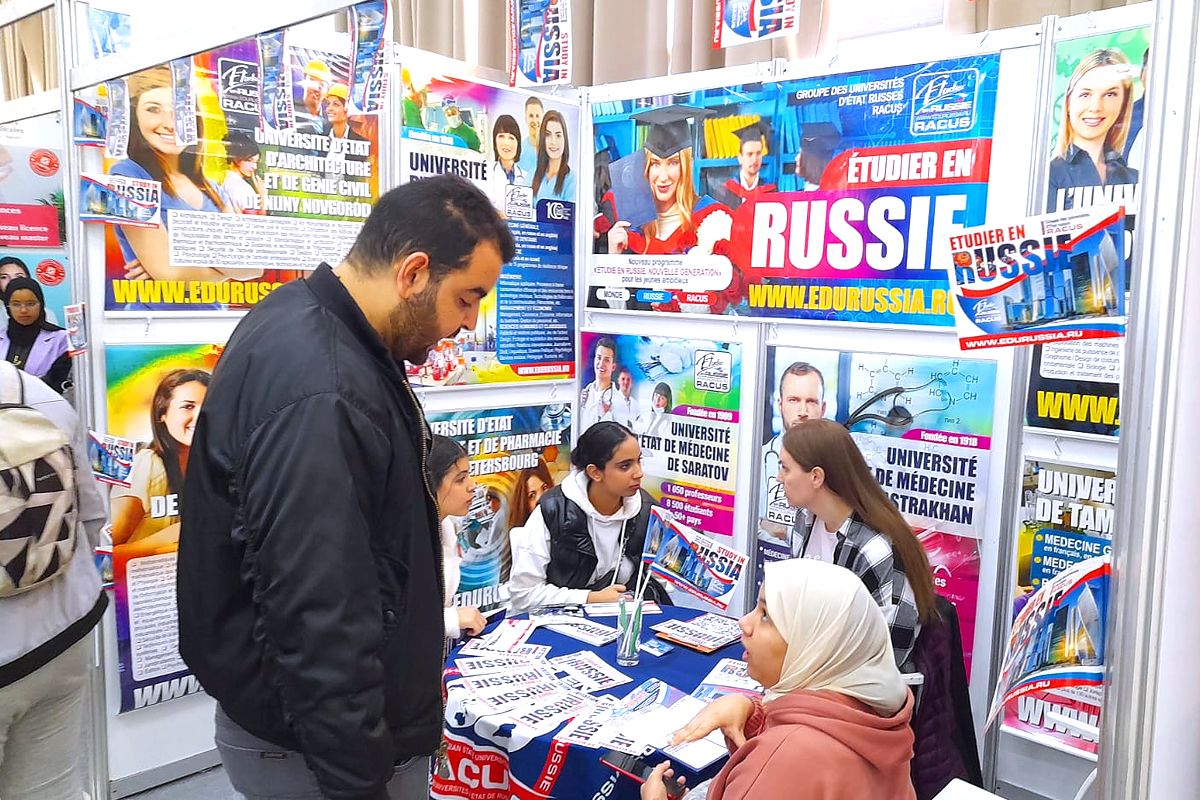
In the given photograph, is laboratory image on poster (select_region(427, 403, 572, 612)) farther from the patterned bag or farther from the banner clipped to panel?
the patterned bag

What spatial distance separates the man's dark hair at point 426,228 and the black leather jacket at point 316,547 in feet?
0.30

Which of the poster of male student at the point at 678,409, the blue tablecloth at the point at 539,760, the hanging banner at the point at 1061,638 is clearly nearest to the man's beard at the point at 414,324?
the blue tablecloth at the point at 539,760

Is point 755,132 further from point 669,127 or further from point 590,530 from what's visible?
point 590,530

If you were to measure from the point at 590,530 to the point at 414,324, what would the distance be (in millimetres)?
1699

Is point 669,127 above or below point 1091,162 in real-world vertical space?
above

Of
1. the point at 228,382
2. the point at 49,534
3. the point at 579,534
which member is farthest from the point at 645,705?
the point at 49,534

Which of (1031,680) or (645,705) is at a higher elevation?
(1031,680)

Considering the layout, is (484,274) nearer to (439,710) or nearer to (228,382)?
(228,382)

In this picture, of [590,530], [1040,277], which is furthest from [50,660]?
[1040,277]

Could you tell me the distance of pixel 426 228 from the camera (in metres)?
1.34

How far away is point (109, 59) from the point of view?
1.95 m

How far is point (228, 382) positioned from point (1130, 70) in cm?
251

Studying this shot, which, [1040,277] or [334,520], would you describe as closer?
[334,520]

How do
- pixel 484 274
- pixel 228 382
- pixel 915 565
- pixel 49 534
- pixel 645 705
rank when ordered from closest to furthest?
pixel 228 382 < pixel 484 274 < pixel 49 534 < pixel 645 705 < pixel 915 565
